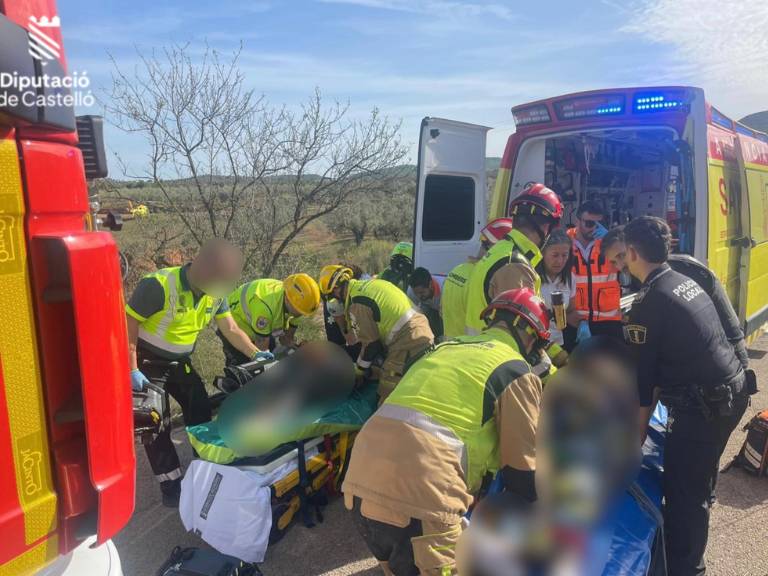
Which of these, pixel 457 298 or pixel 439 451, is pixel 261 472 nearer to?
pixel 439 451

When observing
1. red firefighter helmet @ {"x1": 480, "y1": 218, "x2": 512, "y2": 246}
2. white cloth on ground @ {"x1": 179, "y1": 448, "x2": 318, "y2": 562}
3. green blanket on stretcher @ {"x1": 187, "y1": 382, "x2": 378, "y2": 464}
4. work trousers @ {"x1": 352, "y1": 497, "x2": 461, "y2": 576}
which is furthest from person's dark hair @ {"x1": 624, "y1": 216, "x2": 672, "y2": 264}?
white cloth on ground @ {"x1": 179, "y1": 448, "x2": 318, "y2": 562}

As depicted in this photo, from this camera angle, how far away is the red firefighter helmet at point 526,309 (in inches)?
94.7

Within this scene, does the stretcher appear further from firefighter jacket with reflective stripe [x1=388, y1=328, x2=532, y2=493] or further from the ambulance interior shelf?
the ambulance interior shelf

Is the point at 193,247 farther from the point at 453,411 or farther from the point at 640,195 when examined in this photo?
the point at 453,411

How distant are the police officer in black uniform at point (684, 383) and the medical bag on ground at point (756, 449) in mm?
1447

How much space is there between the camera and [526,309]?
2432mm

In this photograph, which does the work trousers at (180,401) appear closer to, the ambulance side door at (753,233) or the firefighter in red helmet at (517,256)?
the firefighter in red helmet at (517,256)

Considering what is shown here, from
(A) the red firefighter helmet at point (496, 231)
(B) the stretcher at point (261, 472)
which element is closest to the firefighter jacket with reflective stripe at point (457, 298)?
(A) the red firefighter helmet at point (496, 231)

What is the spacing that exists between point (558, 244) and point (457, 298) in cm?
98

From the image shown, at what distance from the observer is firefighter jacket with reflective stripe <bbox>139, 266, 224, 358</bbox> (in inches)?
149

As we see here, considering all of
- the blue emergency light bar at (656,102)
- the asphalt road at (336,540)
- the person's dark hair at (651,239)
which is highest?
the blue emergency light bar at (656,102)

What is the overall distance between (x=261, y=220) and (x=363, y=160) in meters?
2.11

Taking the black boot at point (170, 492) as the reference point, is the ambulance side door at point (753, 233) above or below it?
above

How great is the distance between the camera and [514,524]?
2.03 meters
